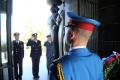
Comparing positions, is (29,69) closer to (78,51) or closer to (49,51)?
(49,51)

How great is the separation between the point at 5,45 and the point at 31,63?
→ 2.02m

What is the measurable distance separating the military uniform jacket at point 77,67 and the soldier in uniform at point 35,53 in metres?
3.66

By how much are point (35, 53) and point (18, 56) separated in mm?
596

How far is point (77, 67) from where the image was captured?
1429 millimetres

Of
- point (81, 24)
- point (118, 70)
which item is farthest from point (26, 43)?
point (81, 24)

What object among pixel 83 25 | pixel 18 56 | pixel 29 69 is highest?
pixel 83 25

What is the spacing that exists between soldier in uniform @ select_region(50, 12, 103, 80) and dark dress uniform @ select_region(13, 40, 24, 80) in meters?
3.30

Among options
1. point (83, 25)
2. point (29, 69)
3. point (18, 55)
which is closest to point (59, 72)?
point (83, 25)

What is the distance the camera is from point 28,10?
472cm

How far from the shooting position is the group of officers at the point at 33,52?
188 inches

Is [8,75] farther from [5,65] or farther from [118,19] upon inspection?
[118,19]

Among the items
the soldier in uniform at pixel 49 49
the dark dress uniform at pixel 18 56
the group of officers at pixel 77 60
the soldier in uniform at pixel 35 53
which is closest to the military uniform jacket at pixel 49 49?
the soldier in uniform at pixel 49 49

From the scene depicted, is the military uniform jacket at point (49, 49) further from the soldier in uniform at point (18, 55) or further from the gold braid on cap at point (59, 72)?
the gold braid on cap at point (59, 72)

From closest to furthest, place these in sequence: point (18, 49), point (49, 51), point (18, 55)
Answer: point (18, 55) < point (18, 49) < point (49, 51)
